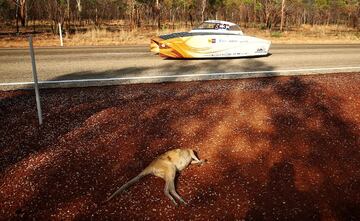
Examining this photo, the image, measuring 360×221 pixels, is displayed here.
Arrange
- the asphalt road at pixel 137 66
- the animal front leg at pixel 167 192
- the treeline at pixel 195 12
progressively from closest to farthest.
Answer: the animal front leg at pixel 167 192
the asphalt road at pixel 137 66
the treeline at pixel 195 12

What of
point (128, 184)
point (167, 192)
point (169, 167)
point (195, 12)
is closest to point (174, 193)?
point (167, 192)

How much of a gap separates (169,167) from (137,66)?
695 cm

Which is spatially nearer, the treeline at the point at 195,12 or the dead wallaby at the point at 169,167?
the dead wallaby at the point at 169,167

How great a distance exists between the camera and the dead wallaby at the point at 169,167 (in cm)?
436

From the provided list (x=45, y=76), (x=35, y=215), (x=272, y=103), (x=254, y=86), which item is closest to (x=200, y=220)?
(x=35, y=215)

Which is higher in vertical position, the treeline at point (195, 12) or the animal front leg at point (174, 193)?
the treeline at point (195, 12)

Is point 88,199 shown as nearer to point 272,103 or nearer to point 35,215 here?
point 35,215

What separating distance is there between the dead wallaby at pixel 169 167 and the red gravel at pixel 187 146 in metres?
0.11

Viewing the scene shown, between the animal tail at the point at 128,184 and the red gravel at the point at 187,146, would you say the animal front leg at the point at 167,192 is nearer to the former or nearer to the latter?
the red gravel at the point at 187,146

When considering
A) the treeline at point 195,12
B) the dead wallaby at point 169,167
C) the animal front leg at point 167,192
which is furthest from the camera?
the treeline at point 195,12

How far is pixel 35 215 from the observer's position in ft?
13.2

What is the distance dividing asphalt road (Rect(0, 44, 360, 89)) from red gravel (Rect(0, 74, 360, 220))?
3.78 ft

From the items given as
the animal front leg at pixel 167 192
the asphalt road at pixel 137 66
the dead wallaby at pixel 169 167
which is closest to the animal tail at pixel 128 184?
the dead wallaby at pixel 169 167

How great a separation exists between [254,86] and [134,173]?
197 inches
